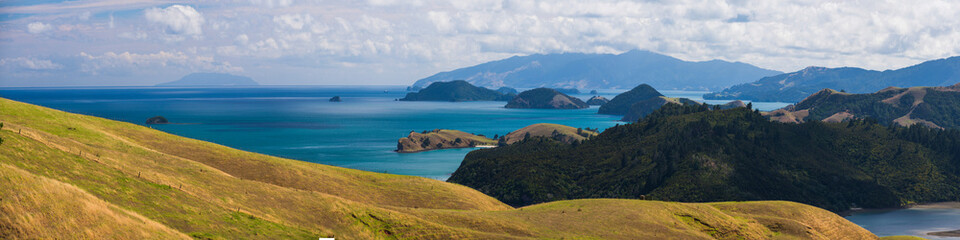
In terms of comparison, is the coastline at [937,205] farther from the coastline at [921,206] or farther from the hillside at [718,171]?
the hillside at [718,171]

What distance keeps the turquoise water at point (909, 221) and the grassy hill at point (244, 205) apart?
4423 centimetres

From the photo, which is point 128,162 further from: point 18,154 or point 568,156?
point 568,156

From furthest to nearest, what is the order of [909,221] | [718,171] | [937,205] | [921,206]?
[937,205], [921,206], [718,171], [909,221]

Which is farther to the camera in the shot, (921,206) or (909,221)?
(921,206)

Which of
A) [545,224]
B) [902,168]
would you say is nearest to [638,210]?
[545,224]

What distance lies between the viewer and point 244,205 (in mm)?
58500

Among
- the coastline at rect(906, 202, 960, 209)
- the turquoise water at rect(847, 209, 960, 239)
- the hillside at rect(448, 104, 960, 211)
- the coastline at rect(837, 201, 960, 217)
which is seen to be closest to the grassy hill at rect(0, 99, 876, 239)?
the turquoise water at rect(847, 209, 960, 239)

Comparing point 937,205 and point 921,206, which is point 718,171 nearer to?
point 921,206

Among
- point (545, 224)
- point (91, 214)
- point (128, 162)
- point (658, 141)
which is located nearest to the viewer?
point (91, 214)

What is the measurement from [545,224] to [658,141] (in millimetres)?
120336

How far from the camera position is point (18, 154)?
5234cm

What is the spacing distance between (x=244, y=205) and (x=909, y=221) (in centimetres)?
15045

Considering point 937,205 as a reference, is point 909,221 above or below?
below

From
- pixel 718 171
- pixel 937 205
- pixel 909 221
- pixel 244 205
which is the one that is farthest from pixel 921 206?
pixel 244 205
